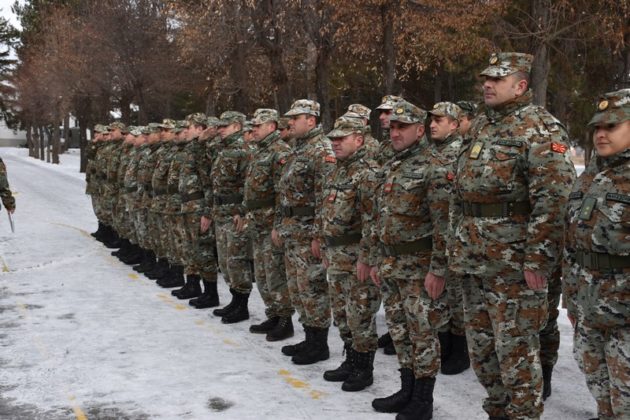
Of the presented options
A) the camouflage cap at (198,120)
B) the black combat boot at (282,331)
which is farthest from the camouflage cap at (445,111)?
the camouflage cap at (198,120)

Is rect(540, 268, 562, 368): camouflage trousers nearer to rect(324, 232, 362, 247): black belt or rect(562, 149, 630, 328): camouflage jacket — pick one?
rect(562, 149, 630, 328): camouflage jacket

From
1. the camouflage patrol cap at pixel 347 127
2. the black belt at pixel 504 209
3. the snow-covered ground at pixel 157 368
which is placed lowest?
the snow-covered ground at pixel 157 368

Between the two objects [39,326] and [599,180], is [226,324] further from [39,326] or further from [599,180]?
[599,180]

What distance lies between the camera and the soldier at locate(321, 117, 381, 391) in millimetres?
5402

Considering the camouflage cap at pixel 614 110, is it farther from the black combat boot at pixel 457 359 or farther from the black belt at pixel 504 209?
the black combat boot at pixel 457 359

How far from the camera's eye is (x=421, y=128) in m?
4.98

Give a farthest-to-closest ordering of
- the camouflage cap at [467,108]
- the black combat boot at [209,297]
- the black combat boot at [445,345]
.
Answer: the black combat boot at [209,297] → the camouflage cap at [467,108] → the black combat boot at [445,345]

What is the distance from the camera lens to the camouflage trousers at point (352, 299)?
5426mm

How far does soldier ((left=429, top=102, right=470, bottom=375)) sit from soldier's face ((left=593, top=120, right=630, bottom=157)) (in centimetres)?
142

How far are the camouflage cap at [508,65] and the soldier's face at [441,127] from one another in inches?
52.2

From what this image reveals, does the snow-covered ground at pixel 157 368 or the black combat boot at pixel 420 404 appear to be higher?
the black combat boot at pixel 420 404

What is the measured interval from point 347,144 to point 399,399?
6.45ft

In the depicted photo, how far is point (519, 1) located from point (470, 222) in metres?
14.3

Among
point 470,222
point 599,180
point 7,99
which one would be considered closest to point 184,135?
point 470,222
